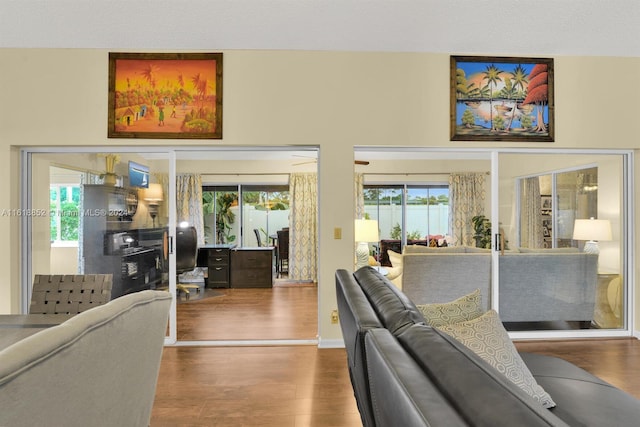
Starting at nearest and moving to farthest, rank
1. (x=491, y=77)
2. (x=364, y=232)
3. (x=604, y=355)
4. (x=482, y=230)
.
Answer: (x=604, y=355)
(x=491, y=77)
(x=364, y=232)
(x=482, y=230)

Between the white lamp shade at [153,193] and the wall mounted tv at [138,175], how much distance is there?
0.17 feet

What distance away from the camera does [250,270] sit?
6324mm

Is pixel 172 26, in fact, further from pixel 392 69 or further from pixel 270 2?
pixel 392 69

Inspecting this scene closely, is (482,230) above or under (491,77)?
under

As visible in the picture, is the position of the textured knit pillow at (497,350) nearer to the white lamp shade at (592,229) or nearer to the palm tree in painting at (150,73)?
the white lamp shade at (592,229)

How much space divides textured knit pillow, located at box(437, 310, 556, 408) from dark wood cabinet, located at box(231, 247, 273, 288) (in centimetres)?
499

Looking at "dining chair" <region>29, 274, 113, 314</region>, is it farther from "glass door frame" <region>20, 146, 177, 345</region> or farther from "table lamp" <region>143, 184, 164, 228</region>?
"table lamp" <region>143, 184, 164, 228</region>

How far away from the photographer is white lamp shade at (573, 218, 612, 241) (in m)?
3.73

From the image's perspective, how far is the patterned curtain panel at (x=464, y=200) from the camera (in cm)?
550

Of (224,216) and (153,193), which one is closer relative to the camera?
(153,193)

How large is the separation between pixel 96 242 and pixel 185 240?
6.25 ft

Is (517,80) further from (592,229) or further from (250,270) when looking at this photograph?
(250,270)

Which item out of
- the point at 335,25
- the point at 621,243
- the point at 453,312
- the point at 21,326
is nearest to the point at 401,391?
the point at 453,312

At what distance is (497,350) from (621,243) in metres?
3.27
